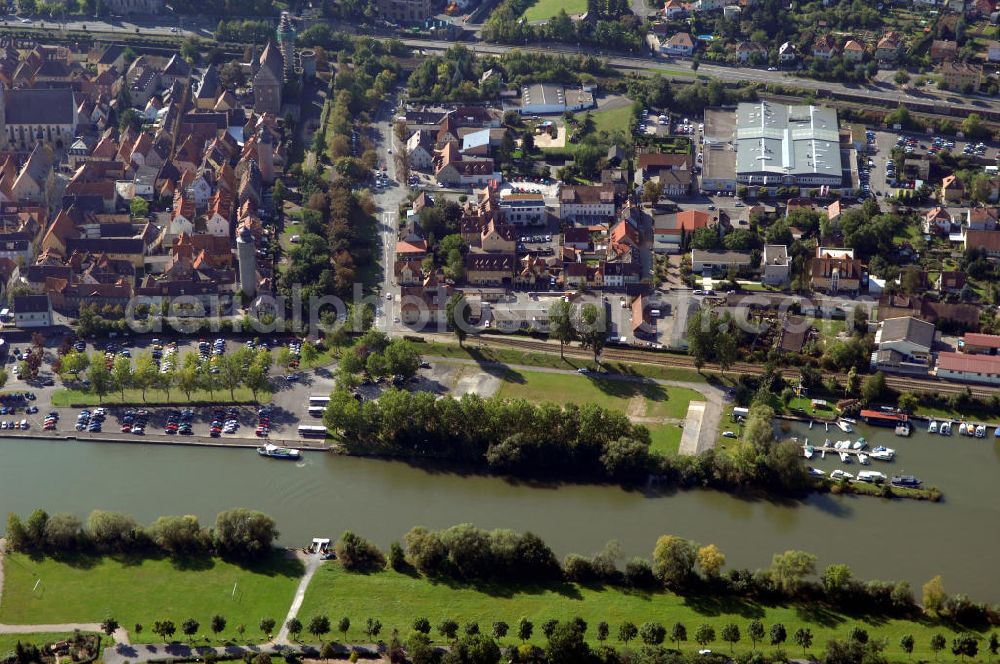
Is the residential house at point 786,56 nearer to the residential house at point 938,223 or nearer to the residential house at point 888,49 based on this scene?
the residential house at point 888,49

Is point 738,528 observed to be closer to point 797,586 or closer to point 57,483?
point 797,586

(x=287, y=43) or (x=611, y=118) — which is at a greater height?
(x=287, y=43)

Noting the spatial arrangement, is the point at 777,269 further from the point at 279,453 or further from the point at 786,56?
the point at 786,56

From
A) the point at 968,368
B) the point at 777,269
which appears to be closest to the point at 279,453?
the point at 777,269

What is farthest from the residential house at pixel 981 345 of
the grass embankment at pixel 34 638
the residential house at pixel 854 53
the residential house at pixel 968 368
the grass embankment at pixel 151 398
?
the grass embankment at pixel 34 638

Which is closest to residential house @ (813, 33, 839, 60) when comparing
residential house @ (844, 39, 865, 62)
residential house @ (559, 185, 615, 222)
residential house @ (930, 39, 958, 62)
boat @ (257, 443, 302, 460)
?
residential house @ (844, 39, 865, 62)

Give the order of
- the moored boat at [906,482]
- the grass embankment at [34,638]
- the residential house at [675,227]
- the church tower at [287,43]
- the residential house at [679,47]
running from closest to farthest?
1. the grass embankment at [34,638]
2. the moored boat at [906,482]
3. the residential house at [675,227]
4. the church tower at [287,43]
5. the residential house at [679,47]
